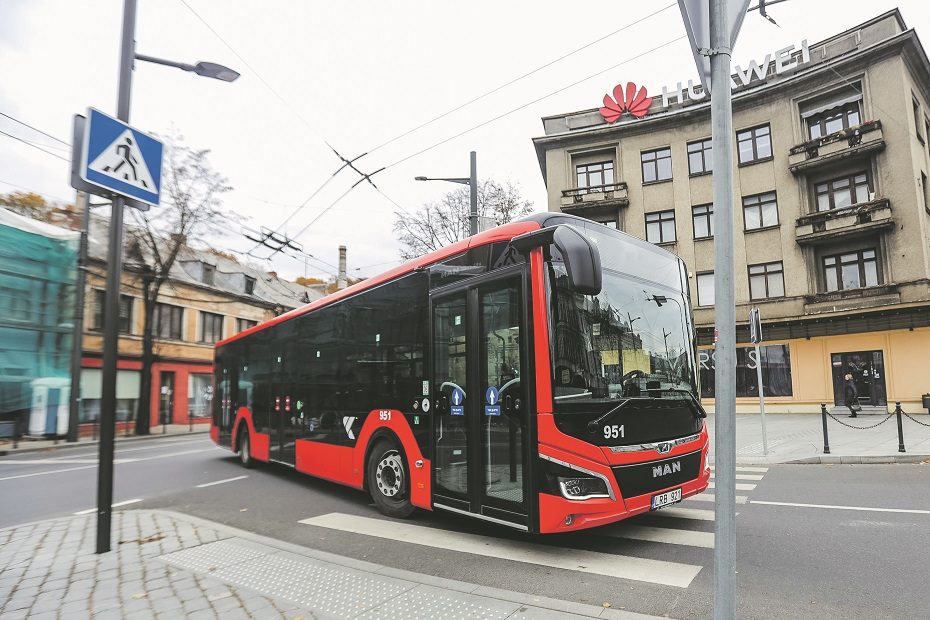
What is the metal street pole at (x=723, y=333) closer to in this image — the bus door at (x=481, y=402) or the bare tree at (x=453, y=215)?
the bus door at (x=481, y=402)

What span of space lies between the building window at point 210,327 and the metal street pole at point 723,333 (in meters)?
38.1

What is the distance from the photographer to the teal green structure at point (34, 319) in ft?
14.8

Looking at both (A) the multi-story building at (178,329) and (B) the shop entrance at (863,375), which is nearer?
(B) the shop entrance at (863,375)

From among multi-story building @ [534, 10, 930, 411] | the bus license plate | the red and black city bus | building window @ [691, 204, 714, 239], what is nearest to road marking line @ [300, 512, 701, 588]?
the red and black city bus

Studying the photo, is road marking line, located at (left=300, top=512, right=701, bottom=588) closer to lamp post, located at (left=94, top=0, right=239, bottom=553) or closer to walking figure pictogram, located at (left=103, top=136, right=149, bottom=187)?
lamp post, located at (left=94, top=0, right=239, bottom=553)

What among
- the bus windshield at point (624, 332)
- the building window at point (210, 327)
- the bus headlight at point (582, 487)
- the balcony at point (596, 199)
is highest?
the balcony at point (596, 199)

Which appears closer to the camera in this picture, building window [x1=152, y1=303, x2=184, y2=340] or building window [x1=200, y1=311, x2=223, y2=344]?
building window [x1=152, y1=303, x2=184, y2=340]

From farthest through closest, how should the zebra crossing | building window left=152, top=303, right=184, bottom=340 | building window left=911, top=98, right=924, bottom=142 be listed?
building window left=152, top=303, right=184, bottom=340
building window left=911, top=98, right=924, bottom=142
the zebra crossing

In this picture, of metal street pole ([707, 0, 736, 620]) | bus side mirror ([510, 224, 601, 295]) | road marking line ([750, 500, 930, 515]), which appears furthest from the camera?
road marking line ([750, 500, 930, 515])

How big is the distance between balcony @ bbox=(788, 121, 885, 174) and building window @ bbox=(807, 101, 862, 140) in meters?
0.79

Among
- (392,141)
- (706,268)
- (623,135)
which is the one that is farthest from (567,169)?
(392,141)

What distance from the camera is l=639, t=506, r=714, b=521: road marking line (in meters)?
6.36

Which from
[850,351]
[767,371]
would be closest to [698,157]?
[767,371]

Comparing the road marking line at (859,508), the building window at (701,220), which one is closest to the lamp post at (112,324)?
the road marking line at (859,508)
